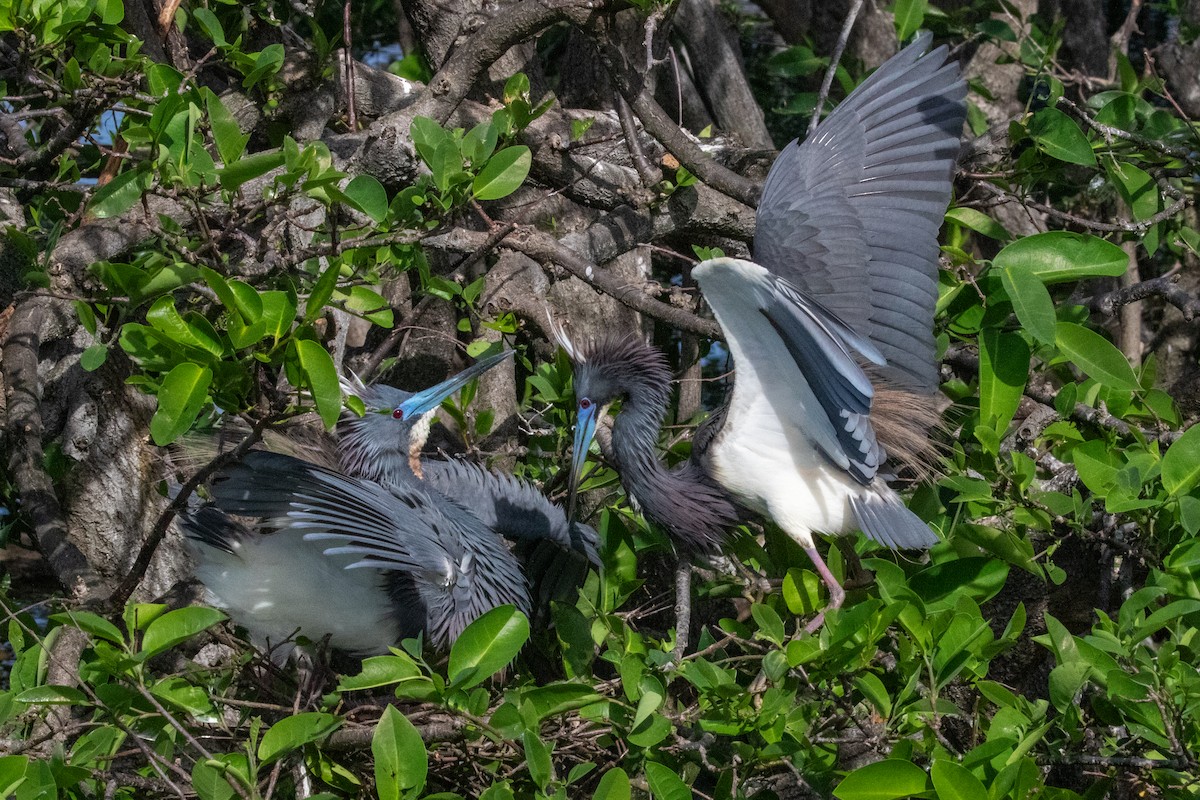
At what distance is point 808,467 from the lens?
2.78 metres

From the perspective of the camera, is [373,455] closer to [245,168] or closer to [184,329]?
[245,168]

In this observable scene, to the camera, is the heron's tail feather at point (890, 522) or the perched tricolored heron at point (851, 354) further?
the perched tricolored heron at point (851, 354)

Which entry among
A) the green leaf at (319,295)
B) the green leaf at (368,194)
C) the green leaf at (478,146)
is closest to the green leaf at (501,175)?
the green leaf at (478,146)

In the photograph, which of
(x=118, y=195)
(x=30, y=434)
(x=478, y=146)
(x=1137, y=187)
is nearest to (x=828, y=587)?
(x=1137, y=187)

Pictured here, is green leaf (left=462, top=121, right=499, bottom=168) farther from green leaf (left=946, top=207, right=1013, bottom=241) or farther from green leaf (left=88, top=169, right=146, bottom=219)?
green leaf (left=946, top=207, right=1013, bottom=241)

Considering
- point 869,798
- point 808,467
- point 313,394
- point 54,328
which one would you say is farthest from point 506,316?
point 869,798

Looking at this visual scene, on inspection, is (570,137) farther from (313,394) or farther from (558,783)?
(558,783)

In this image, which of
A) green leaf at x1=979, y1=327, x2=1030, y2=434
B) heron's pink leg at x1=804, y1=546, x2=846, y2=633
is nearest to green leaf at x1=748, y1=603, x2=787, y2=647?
heron's pink leg at x1=804, y1=546, x2=846, y2=633

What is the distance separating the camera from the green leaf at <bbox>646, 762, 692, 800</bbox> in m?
1.80

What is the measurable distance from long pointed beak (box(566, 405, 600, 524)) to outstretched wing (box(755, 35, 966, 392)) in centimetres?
55

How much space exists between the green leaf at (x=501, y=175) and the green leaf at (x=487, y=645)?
87 cm

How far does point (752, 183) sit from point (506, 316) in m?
0.70

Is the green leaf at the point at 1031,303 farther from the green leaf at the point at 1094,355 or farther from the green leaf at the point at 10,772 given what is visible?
the green leaf at the point at 10,772

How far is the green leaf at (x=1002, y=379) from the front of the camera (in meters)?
2.38
